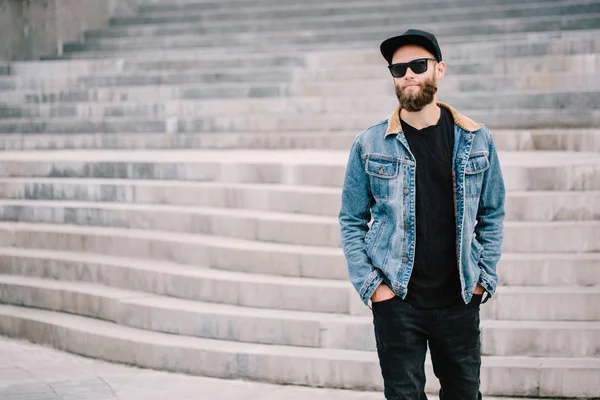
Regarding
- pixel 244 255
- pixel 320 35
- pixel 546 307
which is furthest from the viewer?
pixel 320 35

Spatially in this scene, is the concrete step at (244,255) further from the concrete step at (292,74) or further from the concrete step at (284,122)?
the concrete step at (292,74)

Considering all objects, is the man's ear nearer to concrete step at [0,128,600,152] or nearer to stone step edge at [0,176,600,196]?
stone step edge at [0,176,600,196]

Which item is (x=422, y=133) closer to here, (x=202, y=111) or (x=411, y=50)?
(x=411, y=50)

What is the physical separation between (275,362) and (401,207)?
2647mm

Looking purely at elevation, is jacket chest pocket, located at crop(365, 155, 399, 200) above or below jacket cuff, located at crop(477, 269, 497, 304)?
above

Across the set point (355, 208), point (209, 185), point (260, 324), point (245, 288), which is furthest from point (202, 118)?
point (355, 208)

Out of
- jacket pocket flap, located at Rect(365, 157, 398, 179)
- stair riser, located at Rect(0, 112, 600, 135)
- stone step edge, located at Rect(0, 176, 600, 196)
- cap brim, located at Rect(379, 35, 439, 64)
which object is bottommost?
stone step edge, located at Rect(0, 176, 600, 196)

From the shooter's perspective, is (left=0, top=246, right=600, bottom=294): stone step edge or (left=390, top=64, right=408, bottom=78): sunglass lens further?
(left=0, top=246, right=600, bottom=294): stone step edge

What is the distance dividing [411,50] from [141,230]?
188 inches

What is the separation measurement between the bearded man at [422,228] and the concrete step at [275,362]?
1936mm

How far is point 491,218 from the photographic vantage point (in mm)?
3795

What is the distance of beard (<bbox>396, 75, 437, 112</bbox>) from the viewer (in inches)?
145

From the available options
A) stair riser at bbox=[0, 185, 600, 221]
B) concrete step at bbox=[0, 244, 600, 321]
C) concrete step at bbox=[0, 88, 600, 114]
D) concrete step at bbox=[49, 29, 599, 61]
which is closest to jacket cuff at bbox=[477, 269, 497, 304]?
concrete step at bbox=[0, 244, 600, 321]

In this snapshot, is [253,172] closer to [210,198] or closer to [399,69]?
[210,198]
